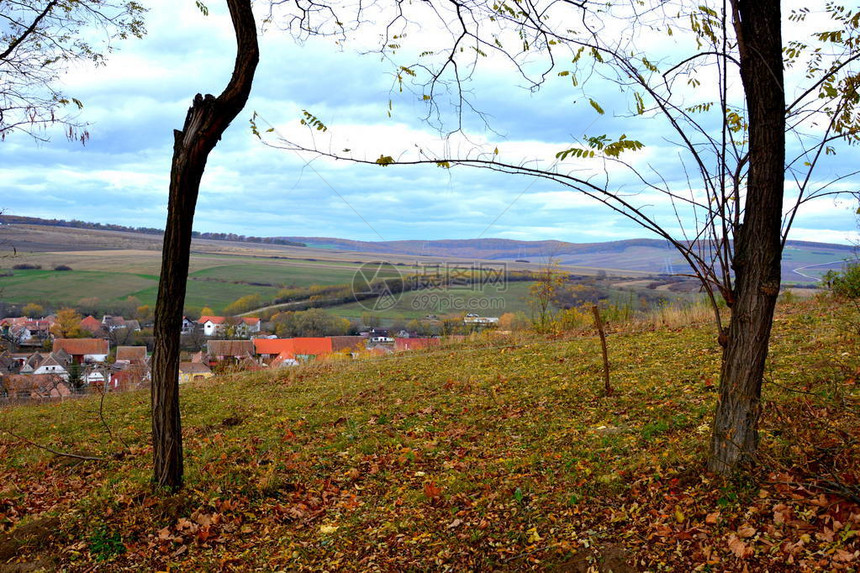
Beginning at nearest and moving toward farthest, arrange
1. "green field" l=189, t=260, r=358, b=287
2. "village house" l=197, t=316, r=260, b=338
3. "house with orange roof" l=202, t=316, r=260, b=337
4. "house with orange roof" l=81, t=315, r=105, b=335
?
"village house" l=197, t=316, r=260, b=338
"house with orange roof" l=202, t=316, r=260, b=337
"house with orange roof" l=81, t=315, r=105, b=335
"green field" l=189, t=260, r=358, b=287

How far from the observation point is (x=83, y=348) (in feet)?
76.8

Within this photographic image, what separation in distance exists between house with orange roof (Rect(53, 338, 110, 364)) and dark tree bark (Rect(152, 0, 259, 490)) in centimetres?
2088

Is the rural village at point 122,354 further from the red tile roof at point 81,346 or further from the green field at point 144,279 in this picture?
the green field at point 144,279

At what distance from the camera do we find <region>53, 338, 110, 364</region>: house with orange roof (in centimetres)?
2225

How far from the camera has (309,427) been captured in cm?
652

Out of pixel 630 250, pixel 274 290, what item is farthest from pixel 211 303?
pixel 630 250

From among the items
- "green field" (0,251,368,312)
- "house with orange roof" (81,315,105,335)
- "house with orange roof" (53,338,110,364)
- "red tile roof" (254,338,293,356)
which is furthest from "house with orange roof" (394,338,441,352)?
"green field" (0,251,368,312)

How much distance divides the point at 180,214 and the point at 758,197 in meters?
4.25

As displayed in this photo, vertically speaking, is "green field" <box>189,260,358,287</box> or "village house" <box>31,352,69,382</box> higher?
"green field" <box>189,260,358,287</box>

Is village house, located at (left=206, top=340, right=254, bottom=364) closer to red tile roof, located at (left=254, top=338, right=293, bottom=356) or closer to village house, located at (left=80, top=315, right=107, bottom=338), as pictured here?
red tile roof, located at (left=254, top=338, right=293, bottom=356)

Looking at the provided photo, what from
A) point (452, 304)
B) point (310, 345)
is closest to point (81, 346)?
point (310, 345)

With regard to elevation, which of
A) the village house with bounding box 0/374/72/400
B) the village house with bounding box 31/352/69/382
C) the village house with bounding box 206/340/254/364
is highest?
the village house with bounding box 206/340/254/364

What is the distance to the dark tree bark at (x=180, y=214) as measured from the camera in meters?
4.24

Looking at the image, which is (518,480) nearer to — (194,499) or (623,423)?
(623,423)
